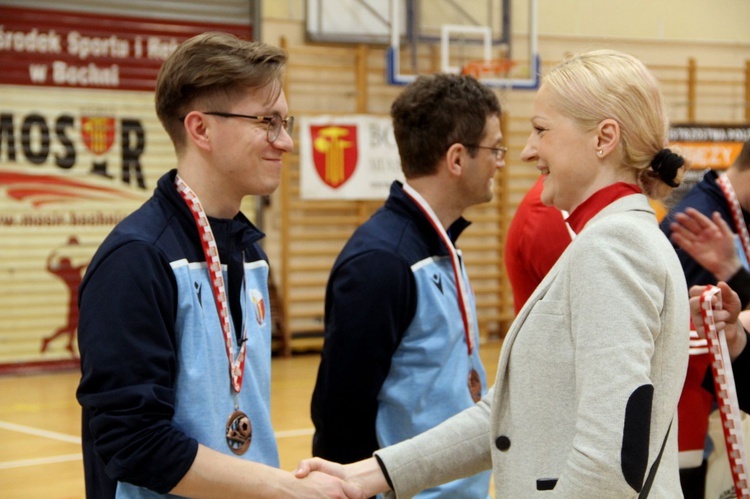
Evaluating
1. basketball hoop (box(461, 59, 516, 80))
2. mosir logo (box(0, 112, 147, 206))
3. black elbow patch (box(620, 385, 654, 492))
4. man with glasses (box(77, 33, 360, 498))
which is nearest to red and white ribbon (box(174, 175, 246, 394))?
man with glasses (box(77, 33, 360, 498))

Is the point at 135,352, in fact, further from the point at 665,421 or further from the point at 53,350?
the point at 53,350

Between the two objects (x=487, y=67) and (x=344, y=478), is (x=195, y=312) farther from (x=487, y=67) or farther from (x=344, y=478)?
(x=487, y=67)

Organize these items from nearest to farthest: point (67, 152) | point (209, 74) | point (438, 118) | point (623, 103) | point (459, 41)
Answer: point (623, 103), point (209, 74), point (438, 118), point (67, 152), point (459, 41)

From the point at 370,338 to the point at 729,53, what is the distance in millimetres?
9783

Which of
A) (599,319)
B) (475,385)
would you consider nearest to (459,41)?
(475,385)

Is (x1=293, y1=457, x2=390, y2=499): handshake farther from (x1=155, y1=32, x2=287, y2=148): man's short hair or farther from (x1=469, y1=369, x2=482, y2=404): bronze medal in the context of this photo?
(x1=155, y1=32, x2=287, y2=148): man's short hair

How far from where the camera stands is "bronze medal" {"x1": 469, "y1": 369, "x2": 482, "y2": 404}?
8.55 feet

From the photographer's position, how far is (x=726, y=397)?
2020mm

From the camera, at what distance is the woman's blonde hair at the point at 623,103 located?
65.8 inches

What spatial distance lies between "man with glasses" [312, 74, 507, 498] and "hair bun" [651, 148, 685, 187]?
2.92ft

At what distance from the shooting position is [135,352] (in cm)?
169

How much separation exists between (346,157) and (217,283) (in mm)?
7644

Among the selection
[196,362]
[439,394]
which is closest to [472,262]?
[439,394]

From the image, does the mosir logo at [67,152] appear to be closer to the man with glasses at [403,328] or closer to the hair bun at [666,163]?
the man with glasses at [403,328]
